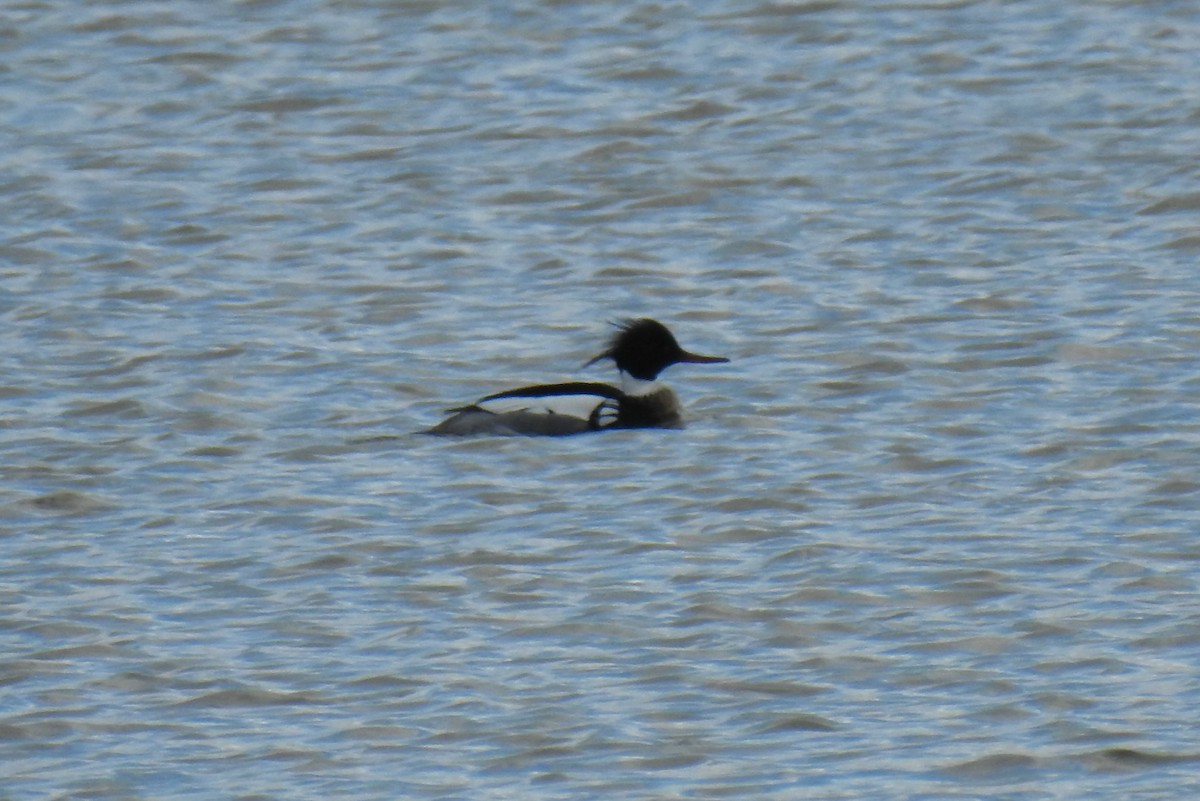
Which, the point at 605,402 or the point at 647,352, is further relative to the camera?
the point at 647,352

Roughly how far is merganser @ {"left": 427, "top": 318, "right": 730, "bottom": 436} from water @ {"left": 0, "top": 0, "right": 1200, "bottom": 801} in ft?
0.46

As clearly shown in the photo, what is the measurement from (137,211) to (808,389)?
18.1 feet

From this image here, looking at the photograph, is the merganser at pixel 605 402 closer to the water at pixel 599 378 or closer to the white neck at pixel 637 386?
the white neck at pixel 637 386

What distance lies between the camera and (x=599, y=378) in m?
15.2

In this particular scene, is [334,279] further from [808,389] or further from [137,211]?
[808,389]

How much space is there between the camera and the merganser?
485 inches

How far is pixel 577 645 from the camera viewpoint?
9117 millimetres

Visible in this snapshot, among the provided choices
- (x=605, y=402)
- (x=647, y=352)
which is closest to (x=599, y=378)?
(x=647, y=352)

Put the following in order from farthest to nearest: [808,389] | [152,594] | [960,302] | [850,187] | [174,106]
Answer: [174,106] → [850,187] → [960,302] → [808,389] → [152,594]

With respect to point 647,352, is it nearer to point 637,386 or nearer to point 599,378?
point 637,386

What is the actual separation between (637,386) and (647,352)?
0.18 meters

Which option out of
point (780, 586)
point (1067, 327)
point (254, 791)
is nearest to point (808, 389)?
point (1067, 327)

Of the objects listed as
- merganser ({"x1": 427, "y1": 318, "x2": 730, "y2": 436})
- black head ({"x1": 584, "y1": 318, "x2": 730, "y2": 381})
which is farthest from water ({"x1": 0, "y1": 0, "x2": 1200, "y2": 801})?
black head ({"x1": 584, "y1": 318, "x2": 730, "y2": 381})

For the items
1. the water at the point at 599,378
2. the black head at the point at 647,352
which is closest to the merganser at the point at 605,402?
the black head at the point at 647,352
